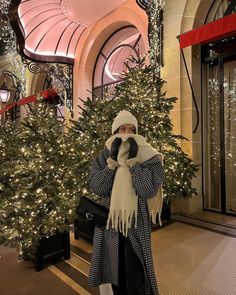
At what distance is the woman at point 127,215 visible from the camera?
6.57 feet

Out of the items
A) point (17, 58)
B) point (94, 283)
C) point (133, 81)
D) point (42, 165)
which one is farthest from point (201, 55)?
point (17, 58)

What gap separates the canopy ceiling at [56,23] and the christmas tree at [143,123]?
2.93 metres

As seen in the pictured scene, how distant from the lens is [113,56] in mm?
8211

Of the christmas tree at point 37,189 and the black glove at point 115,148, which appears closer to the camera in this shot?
the black glove at point 115,148

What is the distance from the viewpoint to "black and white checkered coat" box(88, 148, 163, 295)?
1986mm

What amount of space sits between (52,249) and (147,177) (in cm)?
209

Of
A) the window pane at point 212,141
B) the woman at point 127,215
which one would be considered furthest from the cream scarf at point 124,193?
the window pane at point 212,141

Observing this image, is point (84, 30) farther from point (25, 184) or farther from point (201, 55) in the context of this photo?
point (25, 184)

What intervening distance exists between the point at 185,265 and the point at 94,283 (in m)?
1.52

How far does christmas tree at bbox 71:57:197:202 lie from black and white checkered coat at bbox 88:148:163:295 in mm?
1824

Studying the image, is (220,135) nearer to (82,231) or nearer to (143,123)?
(143,123)

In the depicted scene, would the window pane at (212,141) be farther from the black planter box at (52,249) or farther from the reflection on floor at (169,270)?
the black planter box at (52,249)

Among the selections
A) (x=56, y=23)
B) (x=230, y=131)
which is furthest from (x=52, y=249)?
(x=56, y=23)

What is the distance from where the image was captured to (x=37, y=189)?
3215mm
